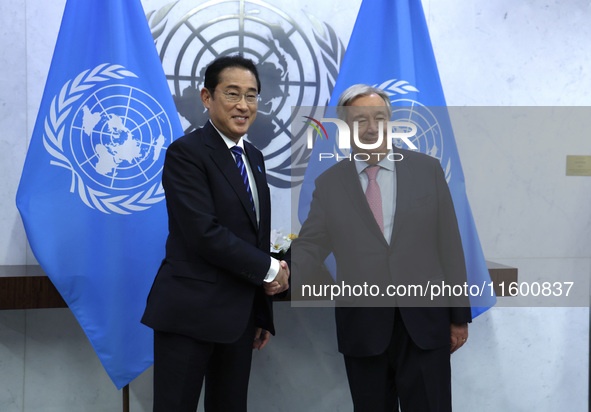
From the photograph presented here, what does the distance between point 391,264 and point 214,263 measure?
0.57 m

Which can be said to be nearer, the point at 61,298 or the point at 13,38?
the point at 61,298

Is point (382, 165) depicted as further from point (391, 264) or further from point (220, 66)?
point (220, 66)

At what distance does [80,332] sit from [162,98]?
1230 mm

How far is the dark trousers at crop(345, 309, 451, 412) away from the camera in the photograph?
5.43 ft

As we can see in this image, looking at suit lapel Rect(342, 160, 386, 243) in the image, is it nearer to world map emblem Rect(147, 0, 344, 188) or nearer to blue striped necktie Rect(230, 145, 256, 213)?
blue striped necktie Rect(230, 145, 256, 213)

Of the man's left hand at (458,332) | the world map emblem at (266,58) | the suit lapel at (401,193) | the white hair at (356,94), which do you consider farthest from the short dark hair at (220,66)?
the man's left hand at (458,332)

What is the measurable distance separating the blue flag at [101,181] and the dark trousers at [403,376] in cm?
98

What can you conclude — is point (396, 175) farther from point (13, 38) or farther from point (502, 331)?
point (13, 38)

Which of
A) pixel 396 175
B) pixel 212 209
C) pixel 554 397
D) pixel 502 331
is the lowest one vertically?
pixel 554 397

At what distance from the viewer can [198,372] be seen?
1688 millimetres

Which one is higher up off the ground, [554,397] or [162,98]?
[162,98]

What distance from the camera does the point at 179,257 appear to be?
1.69 meters

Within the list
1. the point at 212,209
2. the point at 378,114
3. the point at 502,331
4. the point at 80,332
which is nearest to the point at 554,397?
the point at 502,331

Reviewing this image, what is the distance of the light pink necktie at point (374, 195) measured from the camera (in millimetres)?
1726
